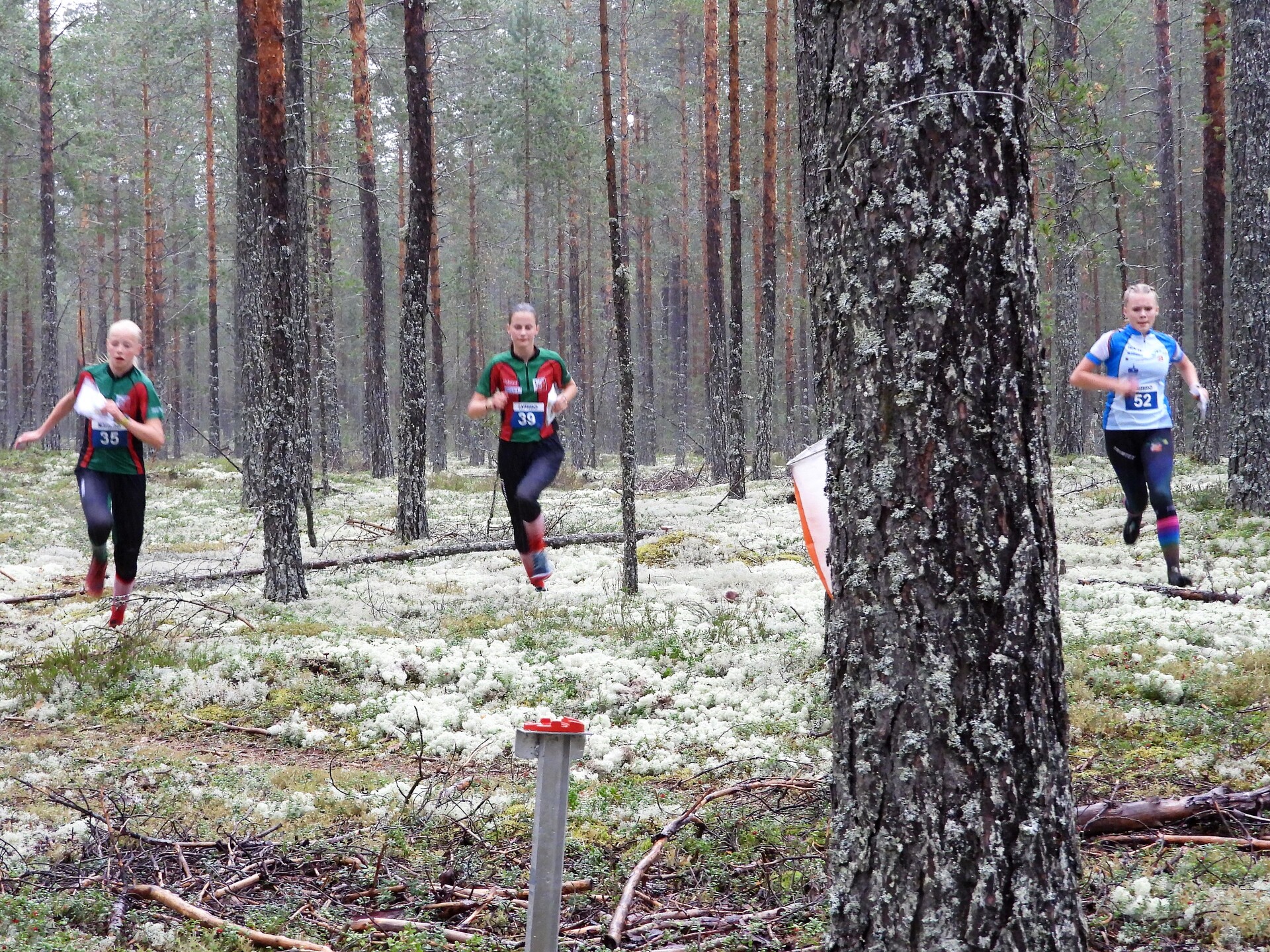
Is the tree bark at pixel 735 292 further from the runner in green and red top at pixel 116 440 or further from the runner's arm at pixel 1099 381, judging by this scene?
the runner in green and red top at pixel 116 440

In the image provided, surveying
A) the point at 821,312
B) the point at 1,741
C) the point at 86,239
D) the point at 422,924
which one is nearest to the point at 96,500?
the point at 1,741

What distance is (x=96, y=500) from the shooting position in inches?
301

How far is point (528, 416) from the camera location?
27.7ft

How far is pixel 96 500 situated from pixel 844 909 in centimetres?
704

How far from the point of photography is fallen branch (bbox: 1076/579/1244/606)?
768cm

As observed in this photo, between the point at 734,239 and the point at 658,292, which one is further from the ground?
the point at 658,292

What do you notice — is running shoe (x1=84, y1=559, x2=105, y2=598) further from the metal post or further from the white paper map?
the metal post

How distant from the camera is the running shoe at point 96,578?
8.23 meters

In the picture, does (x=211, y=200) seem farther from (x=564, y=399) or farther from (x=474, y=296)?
(x=564, y=399)

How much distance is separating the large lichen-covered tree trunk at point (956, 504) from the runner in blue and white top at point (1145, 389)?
6.02 m

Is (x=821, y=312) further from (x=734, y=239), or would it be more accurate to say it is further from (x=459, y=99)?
(x=459, y=99)

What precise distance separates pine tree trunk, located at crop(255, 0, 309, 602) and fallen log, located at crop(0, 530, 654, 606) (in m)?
1.71

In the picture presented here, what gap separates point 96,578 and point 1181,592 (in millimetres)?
9188

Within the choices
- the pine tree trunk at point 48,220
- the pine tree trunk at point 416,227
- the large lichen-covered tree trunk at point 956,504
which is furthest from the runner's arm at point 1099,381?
the pine tree trunk at point 48,220
